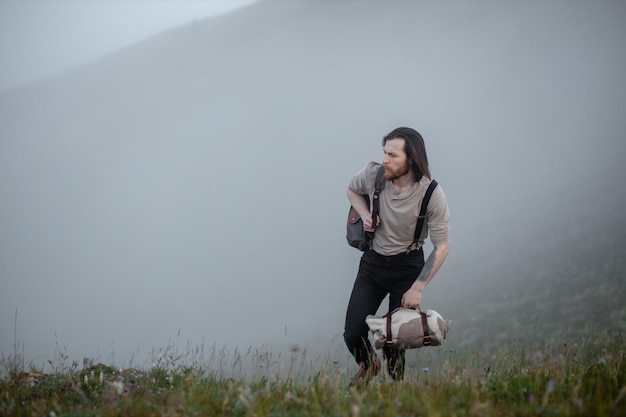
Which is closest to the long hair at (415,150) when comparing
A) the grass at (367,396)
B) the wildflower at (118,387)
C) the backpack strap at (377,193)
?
the backpack strap at (377,193)

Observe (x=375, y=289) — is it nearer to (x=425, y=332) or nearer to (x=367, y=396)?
(x=425, y=332)

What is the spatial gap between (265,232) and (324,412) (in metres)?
130

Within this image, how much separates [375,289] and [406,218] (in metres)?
0.83

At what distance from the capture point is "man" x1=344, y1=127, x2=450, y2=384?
468cm

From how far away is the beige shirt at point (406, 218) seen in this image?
4742 mm

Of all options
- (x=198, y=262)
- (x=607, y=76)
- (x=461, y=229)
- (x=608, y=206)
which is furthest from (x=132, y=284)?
(x=607, y=76)

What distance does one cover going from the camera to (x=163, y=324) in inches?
2992

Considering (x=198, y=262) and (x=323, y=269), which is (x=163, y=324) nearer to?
(x=323, y=269)

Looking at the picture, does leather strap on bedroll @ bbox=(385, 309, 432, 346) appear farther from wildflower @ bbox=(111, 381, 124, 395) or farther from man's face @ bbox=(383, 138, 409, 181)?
wildflower @ bbox=(111, 381, 124, 395)

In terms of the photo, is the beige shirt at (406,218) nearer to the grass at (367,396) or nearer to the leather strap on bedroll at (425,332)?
the leather strap on bedroll at (425,332)

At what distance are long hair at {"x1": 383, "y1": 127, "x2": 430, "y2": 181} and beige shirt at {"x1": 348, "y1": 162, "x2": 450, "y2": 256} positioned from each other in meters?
0.11

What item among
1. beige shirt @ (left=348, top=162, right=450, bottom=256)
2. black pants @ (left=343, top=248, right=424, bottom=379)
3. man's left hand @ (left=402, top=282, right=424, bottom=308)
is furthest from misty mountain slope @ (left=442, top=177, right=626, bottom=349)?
man's left hand @ (left=402, top=282, right=424, bottom=308)

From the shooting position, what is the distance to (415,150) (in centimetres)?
468

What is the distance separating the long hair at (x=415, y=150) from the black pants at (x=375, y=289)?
0.82 meters
